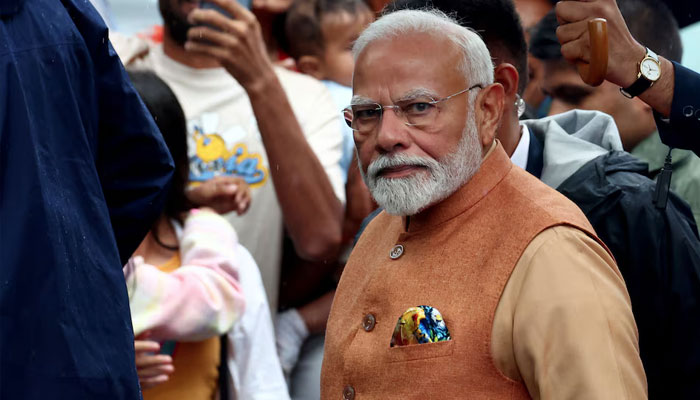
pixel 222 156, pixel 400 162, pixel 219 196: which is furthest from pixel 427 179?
pixel 222 156

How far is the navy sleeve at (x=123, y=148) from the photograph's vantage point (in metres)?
2.46

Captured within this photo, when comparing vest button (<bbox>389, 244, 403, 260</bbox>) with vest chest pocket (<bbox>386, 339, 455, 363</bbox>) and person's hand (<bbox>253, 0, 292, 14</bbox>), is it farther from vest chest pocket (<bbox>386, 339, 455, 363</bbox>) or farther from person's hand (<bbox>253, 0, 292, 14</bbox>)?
person's hand (<bbox>253, 0, 292, 14</bbox>)

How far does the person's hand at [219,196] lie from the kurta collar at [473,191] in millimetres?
1596

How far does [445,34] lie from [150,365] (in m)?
1.32

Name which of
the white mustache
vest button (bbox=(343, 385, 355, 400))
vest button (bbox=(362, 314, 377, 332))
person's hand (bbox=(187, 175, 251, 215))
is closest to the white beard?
the white mustache

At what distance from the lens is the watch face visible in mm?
2621

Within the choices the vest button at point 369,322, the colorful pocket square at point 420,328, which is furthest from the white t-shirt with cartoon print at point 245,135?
the colorful pocket square at point 420,328

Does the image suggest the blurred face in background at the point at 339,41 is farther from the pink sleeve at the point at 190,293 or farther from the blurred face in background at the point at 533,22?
the pink sleeve at the point at 190,293

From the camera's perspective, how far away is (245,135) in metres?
4.48

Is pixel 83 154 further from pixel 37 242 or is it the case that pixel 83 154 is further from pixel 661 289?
pixel 661 289

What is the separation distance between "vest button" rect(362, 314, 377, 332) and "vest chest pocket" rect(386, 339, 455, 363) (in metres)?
0.10

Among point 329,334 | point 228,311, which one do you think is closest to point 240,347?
point 228,311

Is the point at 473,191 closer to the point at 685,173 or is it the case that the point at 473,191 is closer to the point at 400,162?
the point at 400,162

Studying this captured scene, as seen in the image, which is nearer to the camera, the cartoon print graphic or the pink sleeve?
the pink sleeve
